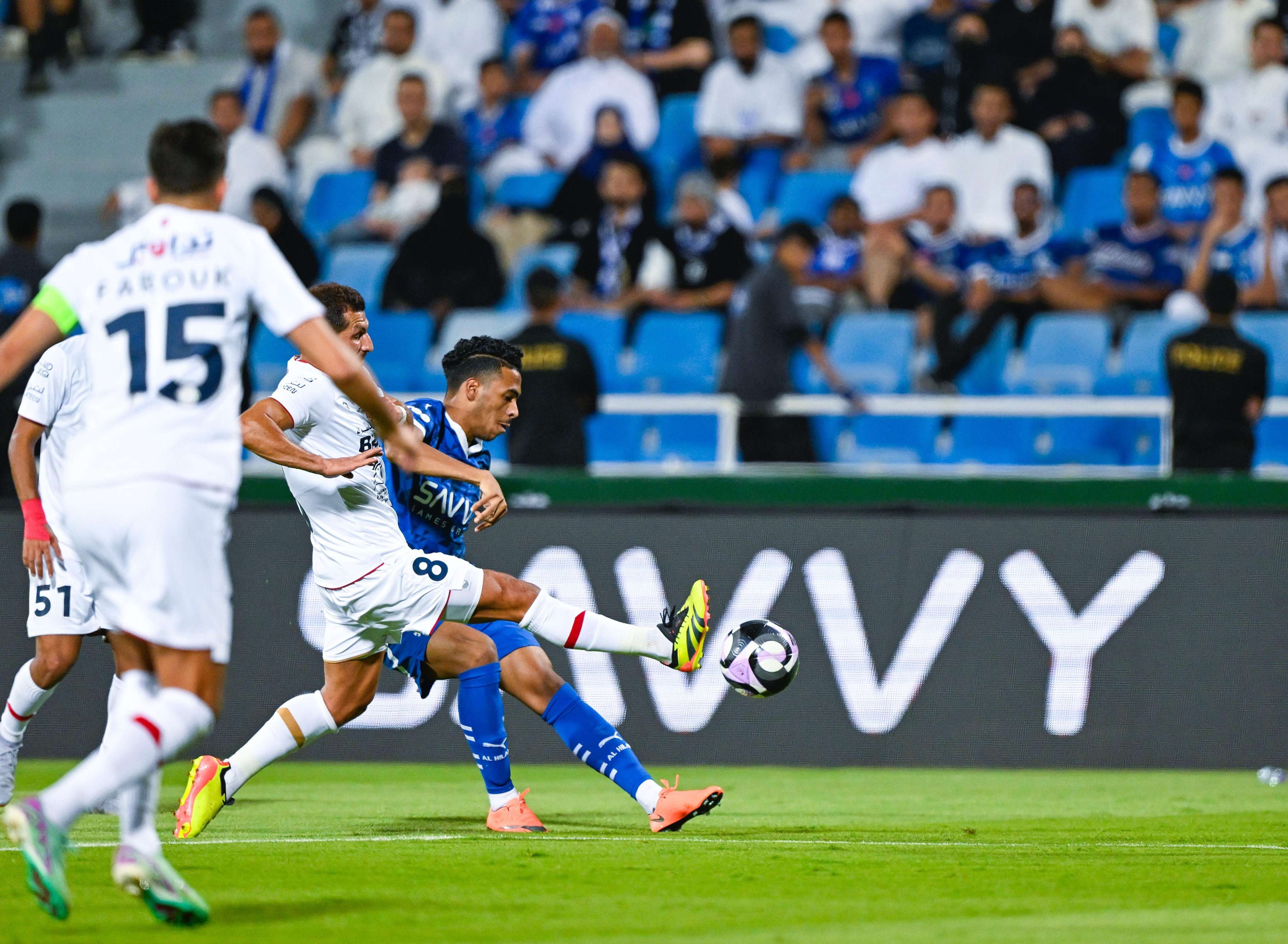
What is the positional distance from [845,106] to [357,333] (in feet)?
29.8

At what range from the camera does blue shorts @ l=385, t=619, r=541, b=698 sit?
739 cm

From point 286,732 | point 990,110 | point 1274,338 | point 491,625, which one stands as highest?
point 990,110

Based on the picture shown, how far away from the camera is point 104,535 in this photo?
187 inches

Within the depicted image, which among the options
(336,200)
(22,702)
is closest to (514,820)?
(22,702)

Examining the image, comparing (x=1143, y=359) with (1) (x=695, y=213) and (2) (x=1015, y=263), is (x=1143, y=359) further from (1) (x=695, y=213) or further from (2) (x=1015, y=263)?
(1) (x=695, y=213)

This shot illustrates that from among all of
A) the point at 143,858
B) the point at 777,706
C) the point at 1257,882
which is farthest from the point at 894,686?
the point at 143,858

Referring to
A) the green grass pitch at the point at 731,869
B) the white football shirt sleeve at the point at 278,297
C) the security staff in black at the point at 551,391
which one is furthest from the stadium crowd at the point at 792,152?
the white football shirt sleeve at the point at 278,297

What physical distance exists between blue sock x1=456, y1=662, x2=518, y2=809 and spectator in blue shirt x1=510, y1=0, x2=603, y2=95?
10336mm

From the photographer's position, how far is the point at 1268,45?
14695 mm

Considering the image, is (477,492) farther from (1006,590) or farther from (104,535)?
(1006,590)

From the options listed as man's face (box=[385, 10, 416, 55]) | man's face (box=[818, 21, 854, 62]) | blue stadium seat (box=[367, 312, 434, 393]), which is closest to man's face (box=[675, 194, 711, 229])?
blue stadium seat (box=[367, 312, 434, 393])

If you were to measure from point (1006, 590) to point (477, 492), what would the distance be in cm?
410

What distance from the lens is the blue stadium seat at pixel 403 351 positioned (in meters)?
14.0

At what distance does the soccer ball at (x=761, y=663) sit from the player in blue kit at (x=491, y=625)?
456mm
